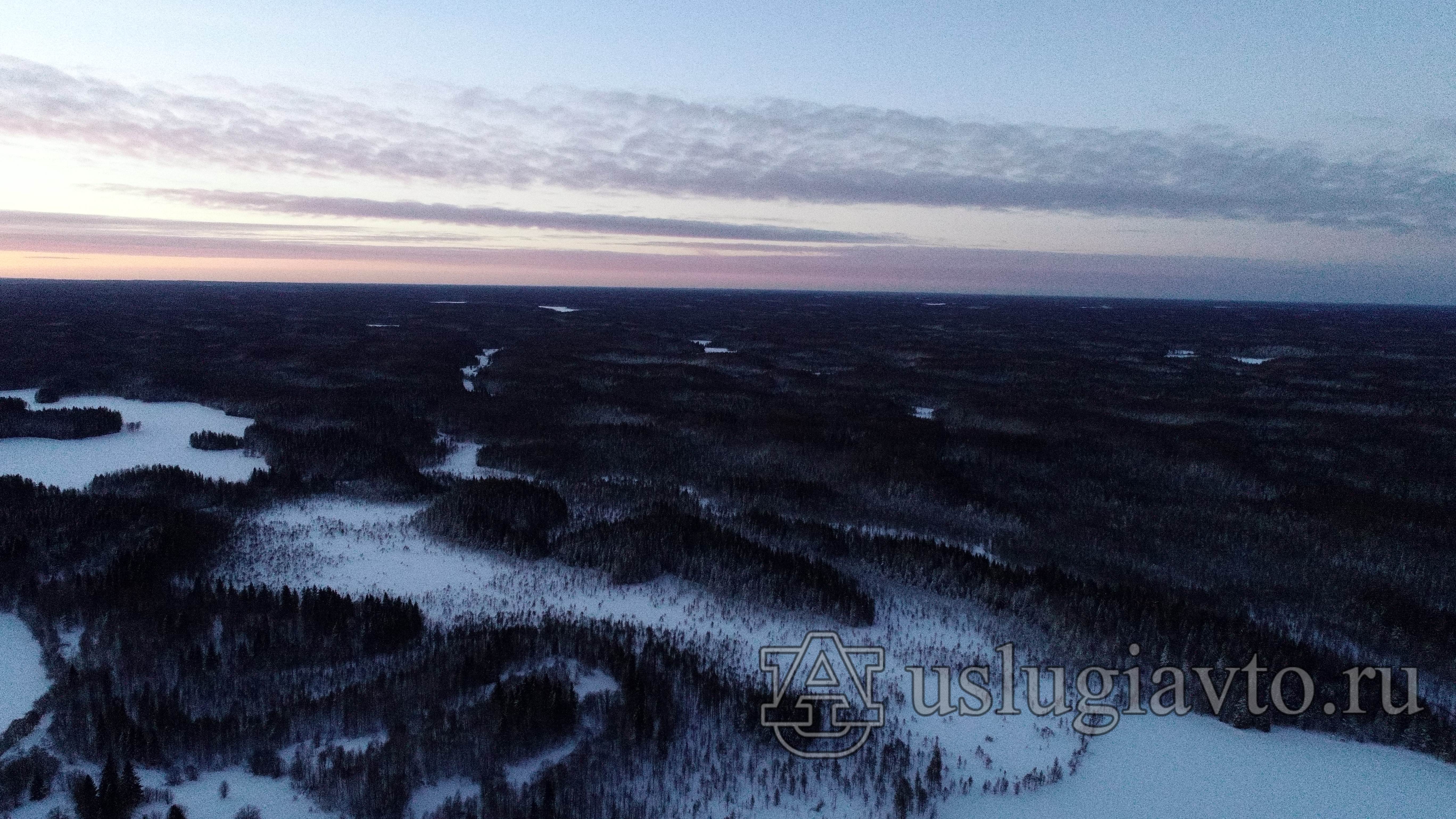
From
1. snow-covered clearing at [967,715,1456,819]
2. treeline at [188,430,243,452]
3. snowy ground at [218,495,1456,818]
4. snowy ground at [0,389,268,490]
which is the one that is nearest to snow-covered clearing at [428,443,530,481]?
snowy ground at [0,389,268,490]

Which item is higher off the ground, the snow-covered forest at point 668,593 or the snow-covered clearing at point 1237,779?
the snow-covered forest at point 668,593

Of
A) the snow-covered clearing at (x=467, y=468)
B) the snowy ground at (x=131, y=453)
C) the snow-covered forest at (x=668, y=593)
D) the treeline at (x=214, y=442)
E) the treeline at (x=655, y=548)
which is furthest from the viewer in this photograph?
the treeline at (x=214, y=442)

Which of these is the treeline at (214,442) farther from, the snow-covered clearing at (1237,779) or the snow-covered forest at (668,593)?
the snow-covered clearing at (1237,779)

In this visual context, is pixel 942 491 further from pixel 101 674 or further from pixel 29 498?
pixel 29 498

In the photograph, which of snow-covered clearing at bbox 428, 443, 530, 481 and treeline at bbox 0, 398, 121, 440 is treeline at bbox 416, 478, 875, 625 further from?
treeline at bbox 0, 398, 121, 440

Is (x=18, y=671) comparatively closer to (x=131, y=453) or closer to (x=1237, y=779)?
(x=1237, y=779)

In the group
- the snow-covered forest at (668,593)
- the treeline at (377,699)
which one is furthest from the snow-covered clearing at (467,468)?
the treeline at (377,699)

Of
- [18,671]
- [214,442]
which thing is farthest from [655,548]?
[214,442]
